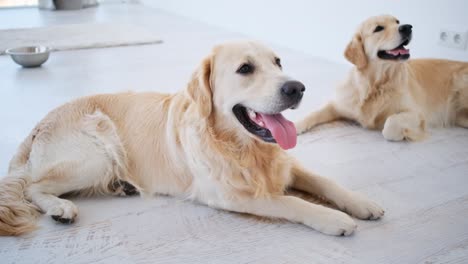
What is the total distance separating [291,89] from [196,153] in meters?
0.48

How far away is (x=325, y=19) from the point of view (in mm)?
4398

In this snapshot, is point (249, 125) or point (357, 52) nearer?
point (249, 125)

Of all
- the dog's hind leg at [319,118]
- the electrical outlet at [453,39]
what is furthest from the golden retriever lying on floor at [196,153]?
the electrical outlet at [453,39]

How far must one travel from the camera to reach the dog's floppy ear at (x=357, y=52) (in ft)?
8.85

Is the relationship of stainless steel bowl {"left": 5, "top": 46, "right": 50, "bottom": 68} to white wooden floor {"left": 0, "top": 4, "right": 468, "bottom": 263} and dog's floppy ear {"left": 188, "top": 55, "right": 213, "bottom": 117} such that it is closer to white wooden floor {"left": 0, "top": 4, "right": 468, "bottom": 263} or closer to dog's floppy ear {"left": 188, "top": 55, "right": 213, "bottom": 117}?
white wooden floor {"left": 0, "top": 4, "right": 468, "bottom": 263}

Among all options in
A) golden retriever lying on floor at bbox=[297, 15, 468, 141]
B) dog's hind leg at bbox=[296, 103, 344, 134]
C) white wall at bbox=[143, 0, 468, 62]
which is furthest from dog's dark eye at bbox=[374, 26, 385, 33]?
white wall at bbox=[143, 0, 468, 62]

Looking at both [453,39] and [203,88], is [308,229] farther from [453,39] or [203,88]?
[453,39]

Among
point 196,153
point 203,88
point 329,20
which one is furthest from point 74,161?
point 329,20

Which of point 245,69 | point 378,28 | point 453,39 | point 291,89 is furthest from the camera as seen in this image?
point 453,39

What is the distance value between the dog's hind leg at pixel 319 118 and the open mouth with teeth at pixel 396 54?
18.0 inches

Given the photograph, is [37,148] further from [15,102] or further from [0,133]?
[15,102]

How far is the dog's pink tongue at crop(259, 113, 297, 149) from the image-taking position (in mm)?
1645

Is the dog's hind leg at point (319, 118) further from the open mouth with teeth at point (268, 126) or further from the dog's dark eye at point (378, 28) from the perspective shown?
the open mouth with teeth at point (268, 126)

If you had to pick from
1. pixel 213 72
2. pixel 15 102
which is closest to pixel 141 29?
pixel 15 102
